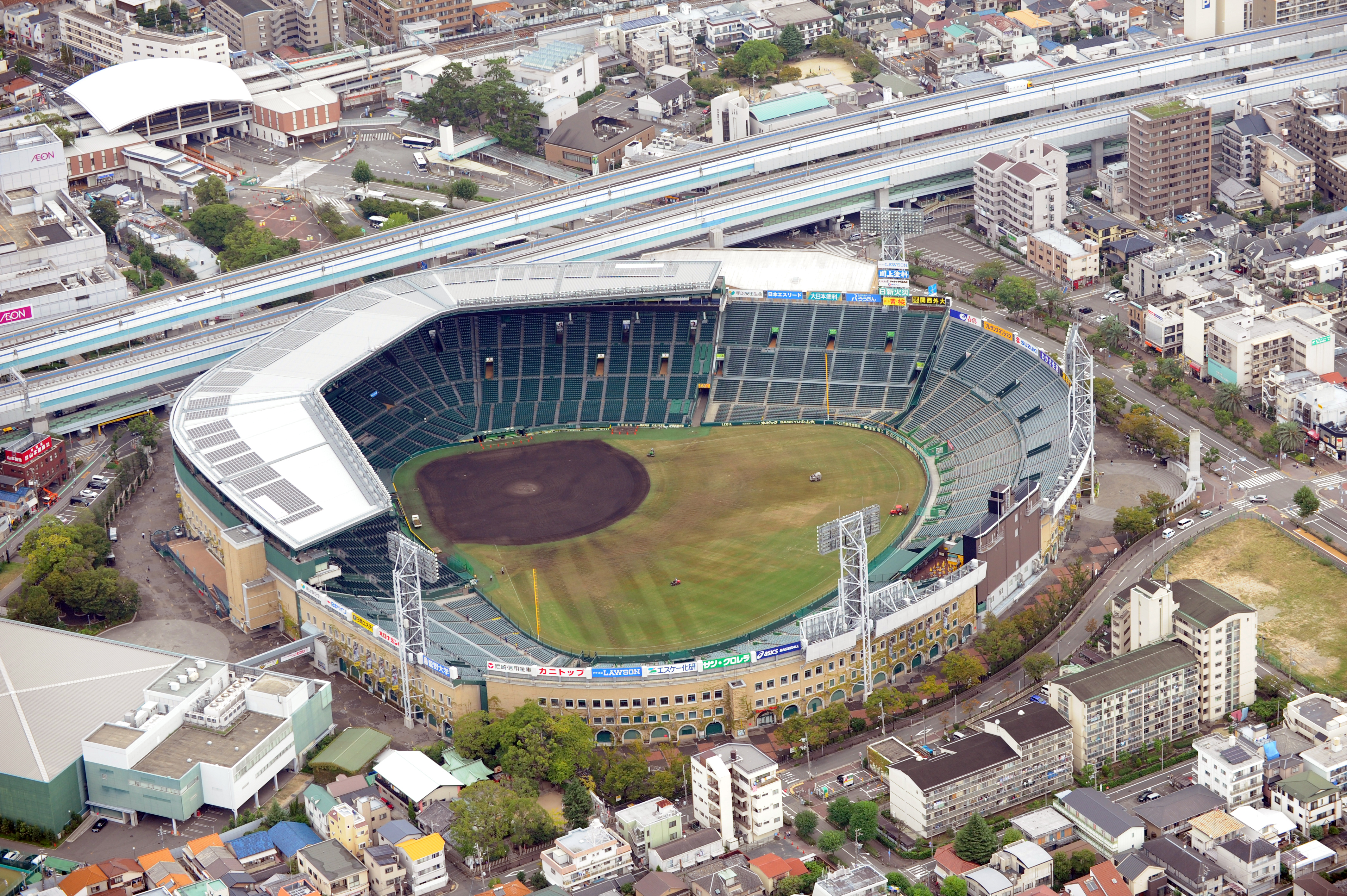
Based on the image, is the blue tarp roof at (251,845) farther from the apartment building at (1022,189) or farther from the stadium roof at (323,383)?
the apartment building at (1022,189)

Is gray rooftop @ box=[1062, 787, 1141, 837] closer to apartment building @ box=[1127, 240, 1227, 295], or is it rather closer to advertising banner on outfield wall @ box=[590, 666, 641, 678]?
advertising banner on outfield wall @ box=[590, 666, 641, 678]

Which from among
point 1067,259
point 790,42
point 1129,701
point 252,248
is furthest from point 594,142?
point 1129,701

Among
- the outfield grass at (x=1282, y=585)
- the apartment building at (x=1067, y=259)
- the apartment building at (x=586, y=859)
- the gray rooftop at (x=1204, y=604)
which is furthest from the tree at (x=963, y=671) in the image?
the apartment building at (x=1067, y=259)

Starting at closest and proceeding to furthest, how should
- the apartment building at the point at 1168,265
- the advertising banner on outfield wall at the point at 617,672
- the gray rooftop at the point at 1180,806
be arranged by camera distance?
the gray rooftop at the point at 1180,806
the advertising banner on outfield wall at the point at 617,672
the apartment building at the point at 1168,265

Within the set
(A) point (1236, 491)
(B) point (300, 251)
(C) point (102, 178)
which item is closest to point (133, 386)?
(B) point (300, 251)

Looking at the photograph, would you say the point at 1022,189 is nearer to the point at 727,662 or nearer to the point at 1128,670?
the point at 1128,670

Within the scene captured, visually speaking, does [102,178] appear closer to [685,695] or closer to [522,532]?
[522,532]
